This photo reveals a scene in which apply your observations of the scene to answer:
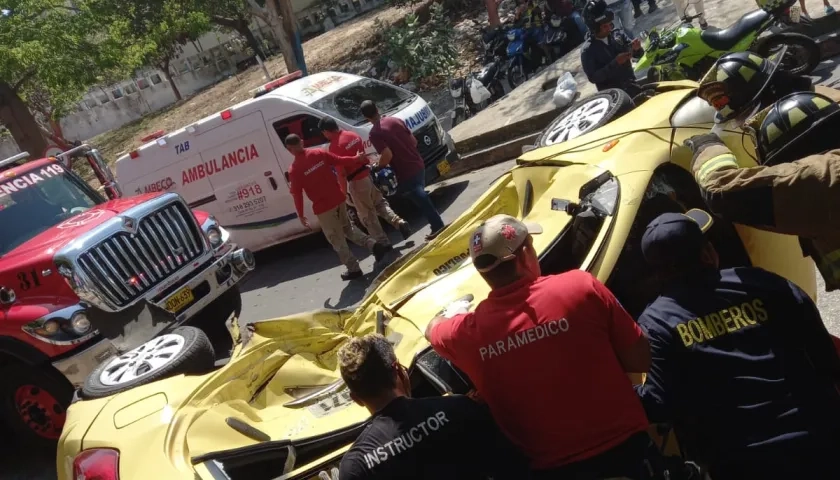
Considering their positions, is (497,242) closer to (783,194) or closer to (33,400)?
(783,194)

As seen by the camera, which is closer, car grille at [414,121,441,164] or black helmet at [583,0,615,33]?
black helmet at [583,0,615,33]

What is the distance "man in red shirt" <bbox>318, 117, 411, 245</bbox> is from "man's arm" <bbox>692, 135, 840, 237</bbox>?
5.37m

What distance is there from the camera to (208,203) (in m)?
9.88

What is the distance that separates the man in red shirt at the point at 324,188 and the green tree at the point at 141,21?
15219 mm

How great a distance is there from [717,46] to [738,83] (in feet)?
16.2

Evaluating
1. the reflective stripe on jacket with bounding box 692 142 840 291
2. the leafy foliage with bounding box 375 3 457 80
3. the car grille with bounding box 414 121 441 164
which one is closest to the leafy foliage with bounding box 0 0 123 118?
the leafy foliage with bounding box 375 3 457 80

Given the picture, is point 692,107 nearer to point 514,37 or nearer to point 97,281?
point 97,281

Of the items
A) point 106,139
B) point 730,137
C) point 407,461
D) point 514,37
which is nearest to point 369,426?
point 407,461

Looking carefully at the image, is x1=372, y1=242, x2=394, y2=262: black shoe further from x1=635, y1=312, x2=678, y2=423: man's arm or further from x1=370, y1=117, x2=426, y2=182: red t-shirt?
x1=635, y1=312, x2=678, y2=423: man's arm

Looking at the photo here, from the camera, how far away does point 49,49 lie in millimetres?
16984

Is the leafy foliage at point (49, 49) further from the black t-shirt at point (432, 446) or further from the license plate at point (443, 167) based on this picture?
the black t-shirt at point (432, 446)

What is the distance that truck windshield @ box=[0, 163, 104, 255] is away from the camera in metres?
6.72

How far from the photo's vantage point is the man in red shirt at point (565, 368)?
2238 millimetres

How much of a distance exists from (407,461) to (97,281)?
4.76 metres
